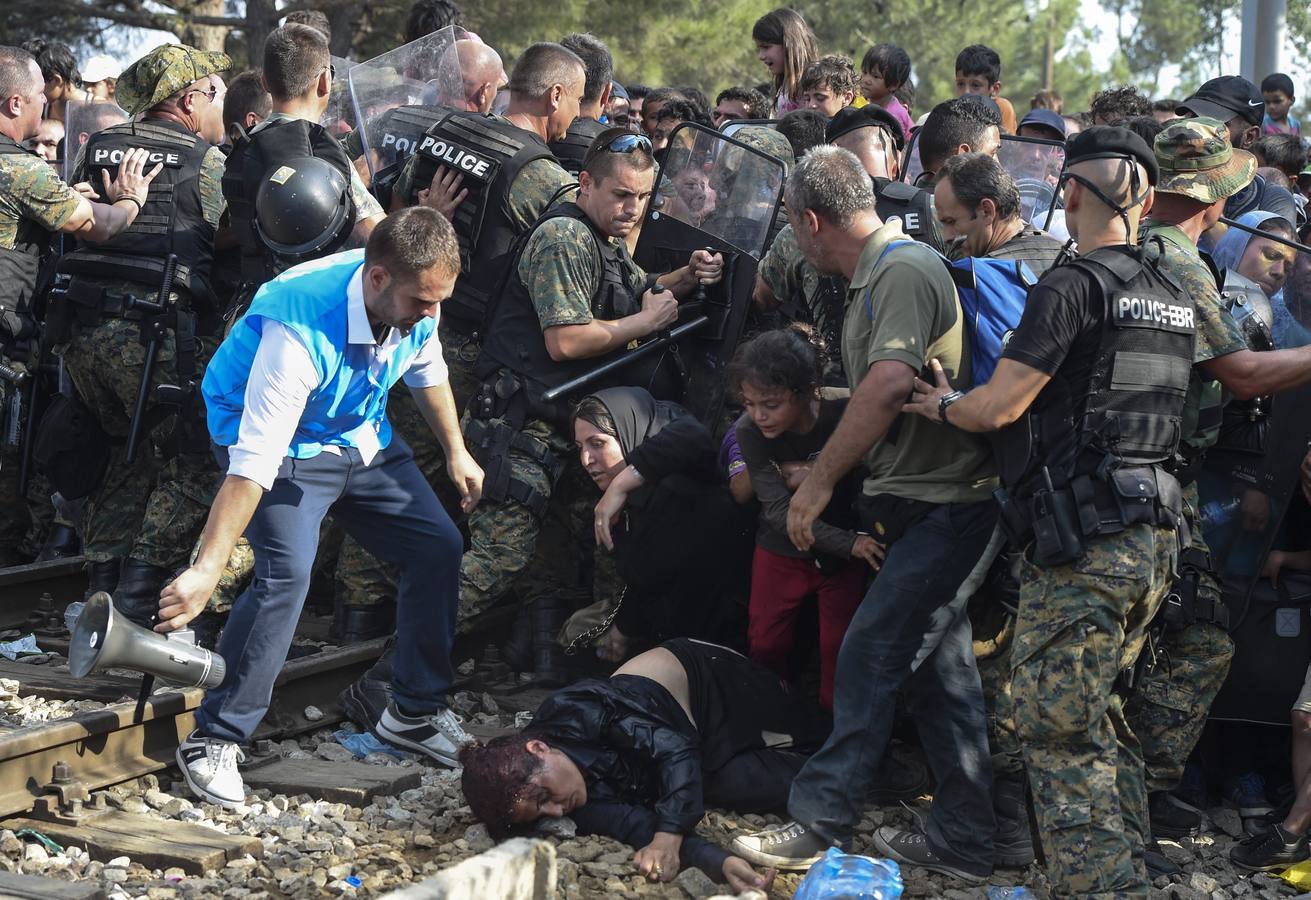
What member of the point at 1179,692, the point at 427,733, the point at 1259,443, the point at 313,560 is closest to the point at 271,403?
the point at 313,560

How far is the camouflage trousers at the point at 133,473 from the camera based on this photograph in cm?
620

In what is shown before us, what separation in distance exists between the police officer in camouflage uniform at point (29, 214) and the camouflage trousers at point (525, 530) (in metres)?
2.12

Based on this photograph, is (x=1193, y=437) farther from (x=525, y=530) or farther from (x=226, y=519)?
(x=226, y=519)

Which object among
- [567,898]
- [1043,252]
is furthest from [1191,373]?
[567,898]

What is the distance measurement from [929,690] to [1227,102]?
4.26 meters

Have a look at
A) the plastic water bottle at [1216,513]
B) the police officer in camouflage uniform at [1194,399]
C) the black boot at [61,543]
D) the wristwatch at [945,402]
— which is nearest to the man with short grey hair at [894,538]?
the wristwatch at [945,402]

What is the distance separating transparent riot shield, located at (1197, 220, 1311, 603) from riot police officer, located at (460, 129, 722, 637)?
2.00 metres

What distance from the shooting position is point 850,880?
4000mm

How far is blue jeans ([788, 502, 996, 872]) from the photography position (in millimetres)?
4402

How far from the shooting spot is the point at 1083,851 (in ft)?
13.0

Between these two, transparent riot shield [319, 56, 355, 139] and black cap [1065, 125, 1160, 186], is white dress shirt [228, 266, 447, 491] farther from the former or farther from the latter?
transparent riot shield [319, 56, 355, 139]

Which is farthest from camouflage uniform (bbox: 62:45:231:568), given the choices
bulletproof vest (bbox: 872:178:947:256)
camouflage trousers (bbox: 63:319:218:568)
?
bulletproof vest (bbox: 872:178:947:256)

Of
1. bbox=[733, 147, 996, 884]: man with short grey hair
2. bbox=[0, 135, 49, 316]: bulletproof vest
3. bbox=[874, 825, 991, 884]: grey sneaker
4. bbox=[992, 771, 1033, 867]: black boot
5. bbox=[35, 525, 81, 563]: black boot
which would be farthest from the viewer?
bbox=[35, 525, 81, 563]: black boot

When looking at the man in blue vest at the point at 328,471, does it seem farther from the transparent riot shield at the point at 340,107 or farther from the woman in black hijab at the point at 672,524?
the transparent riot shield at the point at 340,107
